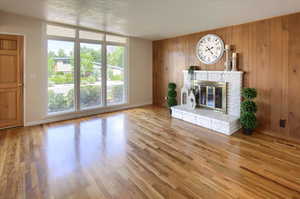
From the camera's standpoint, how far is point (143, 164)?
2.61m

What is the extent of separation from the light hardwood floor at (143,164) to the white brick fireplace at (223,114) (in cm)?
26

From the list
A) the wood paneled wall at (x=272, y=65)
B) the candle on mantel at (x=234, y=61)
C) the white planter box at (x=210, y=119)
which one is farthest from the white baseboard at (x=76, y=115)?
the candle on mantel at (x=234, y=61)

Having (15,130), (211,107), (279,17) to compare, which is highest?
(279,17)

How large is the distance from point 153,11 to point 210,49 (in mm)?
2098

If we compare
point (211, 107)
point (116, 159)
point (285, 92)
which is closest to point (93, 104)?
point (116, 159)

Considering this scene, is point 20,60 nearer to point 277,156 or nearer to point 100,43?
point 100,43

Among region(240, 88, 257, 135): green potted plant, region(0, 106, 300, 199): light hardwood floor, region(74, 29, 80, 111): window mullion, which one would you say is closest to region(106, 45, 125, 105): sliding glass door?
region(74, 29, 80, 111): window mullion

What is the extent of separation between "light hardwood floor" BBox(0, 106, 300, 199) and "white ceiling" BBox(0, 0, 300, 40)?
8.20 feet

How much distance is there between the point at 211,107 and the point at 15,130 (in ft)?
16.1

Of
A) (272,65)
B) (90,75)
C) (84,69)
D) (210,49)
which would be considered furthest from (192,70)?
(84,69)

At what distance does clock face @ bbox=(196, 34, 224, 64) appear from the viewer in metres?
4.59

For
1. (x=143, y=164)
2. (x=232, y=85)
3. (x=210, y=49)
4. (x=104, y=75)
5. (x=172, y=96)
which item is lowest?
(x=143, y=164)

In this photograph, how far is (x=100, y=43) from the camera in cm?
546

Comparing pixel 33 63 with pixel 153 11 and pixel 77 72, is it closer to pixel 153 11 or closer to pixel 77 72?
pixel 77 72
